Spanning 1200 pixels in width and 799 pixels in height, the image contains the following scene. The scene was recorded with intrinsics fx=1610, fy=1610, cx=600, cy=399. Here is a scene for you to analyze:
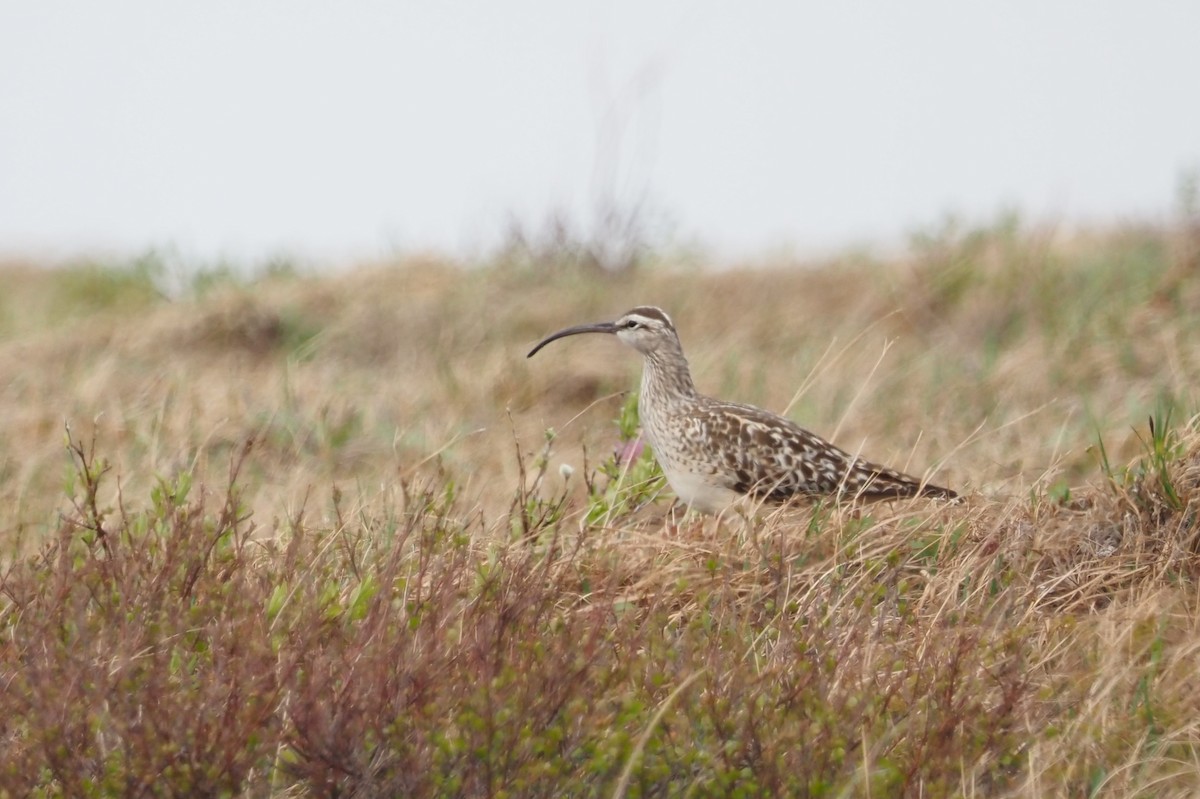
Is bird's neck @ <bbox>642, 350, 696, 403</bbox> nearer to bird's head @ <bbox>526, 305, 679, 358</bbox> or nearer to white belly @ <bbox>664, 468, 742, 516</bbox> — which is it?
bird's head @ <bbox>526, 305, 679, 358</bbox>

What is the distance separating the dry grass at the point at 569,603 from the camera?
4.25m

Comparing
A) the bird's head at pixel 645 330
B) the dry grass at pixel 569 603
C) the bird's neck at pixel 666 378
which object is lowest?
the dry grass at pixel 569 603

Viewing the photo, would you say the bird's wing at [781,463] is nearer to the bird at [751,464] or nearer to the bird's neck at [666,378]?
the bird at [751,464]

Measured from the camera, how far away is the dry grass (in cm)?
425

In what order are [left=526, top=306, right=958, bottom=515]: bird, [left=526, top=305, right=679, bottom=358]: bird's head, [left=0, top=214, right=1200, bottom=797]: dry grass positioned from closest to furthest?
[left=0, top=214, right=1200, bottom=797]: dry grass < [left=526, top=306, right=958, bottom=515]: bird < [left=526, top=305, right=679, bottom=358]: bird's head

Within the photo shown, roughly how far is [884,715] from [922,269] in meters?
9.54

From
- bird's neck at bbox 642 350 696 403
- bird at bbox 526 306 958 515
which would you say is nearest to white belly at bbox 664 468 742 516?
bird at bbox 526 306 958 515

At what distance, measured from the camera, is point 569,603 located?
586 centimetres

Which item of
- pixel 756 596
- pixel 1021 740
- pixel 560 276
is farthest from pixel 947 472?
pixel 560 276

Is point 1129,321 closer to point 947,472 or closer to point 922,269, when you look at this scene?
point 922,269

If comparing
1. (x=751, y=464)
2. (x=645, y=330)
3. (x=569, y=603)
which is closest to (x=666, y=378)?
(x=645, y=330)

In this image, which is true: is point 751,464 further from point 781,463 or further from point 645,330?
point 645,330

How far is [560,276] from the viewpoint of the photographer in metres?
14.2

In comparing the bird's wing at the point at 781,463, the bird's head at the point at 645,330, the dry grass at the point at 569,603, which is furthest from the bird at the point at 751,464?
the bird's head at the point at 645,330
